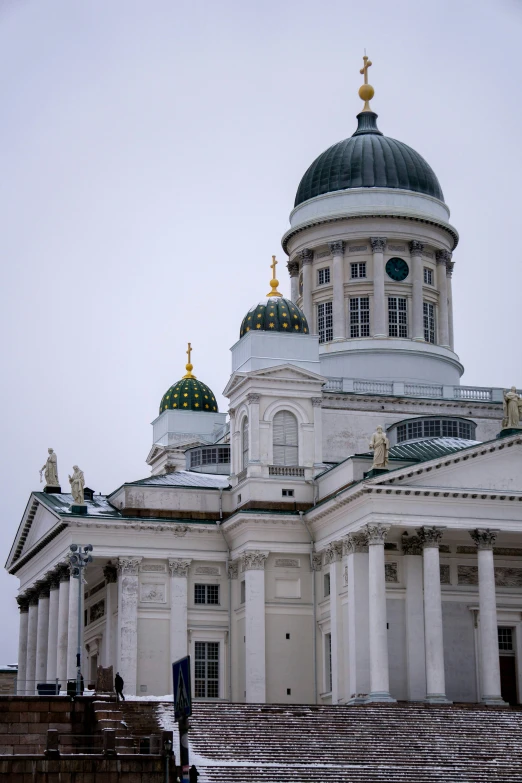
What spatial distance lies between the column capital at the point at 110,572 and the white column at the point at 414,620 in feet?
42.3

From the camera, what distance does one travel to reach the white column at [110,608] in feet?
217

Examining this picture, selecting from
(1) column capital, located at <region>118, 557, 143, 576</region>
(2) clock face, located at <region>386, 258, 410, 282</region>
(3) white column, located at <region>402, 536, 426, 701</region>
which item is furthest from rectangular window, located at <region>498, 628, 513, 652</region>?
(2) clock face, located at <region>386, 258, 410, 282</region>

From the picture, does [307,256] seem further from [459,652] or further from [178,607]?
[459,652]

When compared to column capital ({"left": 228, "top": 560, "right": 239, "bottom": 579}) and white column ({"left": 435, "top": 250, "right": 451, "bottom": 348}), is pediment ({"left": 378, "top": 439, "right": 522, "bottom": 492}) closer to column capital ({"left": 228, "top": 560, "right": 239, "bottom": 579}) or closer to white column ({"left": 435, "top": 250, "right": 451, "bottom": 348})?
column capital ({"left": 228, "top": 560, "right": 239, "bottom": 579})

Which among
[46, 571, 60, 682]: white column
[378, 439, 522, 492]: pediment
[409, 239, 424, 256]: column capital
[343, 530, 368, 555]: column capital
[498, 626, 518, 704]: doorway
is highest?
[409, 239, 424, 256]: column capital

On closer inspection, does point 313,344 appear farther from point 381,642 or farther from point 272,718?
point 272,718

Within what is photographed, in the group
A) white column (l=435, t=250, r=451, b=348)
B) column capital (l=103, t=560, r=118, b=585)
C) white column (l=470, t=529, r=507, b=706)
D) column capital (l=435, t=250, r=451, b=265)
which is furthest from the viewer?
column capital (l=435, t=250, r=451, b=265)

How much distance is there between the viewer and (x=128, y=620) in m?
64.4

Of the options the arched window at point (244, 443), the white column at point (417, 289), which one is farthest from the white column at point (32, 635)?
the white column at point (417, 289)

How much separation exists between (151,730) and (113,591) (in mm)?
20103

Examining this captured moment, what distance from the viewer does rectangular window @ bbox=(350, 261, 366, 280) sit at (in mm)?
77625

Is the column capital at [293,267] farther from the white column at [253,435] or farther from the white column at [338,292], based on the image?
the white column at [253,435]

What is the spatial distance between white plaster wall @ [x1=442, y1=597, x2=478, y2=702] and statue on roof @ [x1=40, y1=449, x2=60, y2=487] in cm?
1975

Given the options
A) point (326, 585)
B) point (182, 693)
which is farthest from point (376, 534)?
point (182, 693)
